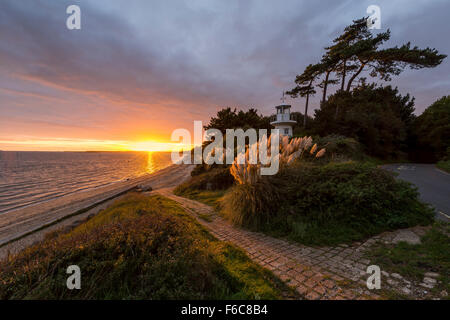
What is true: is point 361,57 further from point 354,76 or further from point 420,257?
point 420,257

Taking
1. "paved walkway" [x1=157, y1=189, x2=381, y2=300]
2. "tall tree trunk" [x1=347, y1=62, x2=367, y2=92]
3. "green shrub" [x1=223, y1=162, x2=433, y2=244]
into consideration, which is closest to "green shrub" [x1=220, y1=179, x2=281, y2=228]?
"green shrub" [x1=223, y1=162, x2=433, y2=244]

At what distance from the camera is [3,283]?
1783 millimetres

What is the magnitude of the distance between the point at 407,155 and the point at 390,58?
42.5 ft

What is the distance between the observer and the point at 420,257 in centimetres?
282

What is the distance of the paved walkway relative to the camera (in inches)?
91.7

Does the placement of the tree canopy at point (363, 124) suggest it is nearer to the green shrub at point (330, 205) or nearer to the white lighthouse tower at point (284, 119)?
the white lighthouse tower at point (284, 119)

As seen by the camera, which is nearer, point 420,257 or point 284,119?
point 420,257

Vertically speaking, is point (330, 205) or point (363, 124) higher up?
point (363, 124)

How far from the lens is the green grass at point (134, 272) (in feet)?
6.11

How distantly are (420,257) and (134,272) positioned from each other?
4671 mm

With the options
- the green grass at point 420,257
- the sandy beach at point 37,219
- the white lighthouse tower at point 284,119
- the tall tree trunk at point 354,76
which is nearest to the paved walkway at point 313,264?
the green grass at point 420,257

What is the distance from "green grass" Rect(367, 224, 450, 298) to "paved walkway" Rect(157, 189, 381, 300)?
0.28m

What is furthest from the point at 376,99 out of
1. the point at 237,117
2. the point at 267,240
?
the point at 267,240

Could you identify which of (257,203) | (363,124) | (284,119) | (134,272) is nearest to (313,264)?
(257,203)
